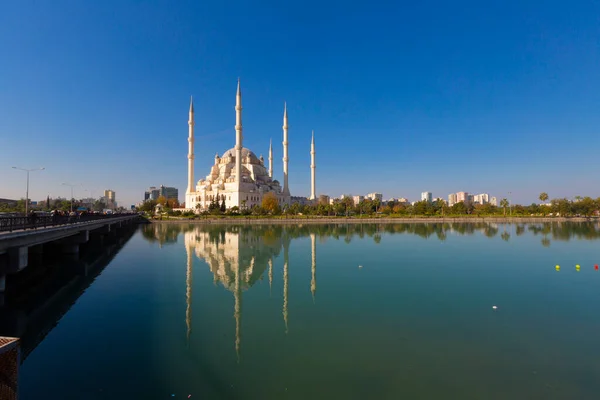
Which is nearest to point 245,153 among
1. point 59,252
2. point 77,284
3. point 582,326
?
point 59,252

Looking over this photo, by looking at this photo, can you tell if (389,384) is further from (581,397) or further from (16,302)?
(16,302)

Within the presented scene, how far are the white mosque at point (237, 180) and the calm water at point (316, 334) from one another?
209 ft

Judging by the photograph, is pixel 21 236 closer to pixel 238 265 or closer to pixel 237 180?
pixel 238 265

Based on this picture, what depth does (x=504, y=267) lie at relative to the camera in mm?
20500

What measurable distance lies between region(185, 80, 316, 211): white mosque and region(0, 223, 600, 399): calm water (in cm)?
6365

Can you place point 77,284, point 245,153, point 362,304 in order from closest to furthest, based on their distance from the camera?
point 362,304
point 77,284
point 245,153

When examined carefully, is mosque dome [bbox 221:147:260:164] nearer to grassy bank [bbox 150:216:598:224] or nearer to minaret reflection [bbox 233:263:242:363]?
grassy bank [bbox 150:216:598:224]

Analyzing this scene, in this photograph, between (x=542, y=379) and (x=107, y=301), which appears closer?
(x=542, y=379)

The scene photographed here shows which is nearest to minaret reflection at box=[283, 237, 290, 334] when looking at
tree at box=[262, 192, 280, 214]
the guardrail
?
the guardrail

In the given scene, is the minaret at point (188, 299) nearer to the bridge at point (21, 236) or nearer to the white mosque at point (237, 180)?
the bridge at point (21, 236)

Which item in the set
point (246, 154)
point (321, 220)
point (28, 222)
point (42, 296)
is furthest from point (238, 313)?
point (246, 154)

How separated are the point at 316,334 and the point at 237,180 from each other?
75.7 metres

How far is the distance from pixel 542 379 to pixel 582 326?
4.85 m

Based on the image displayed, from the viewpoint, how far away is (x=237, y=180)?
3265 inches
